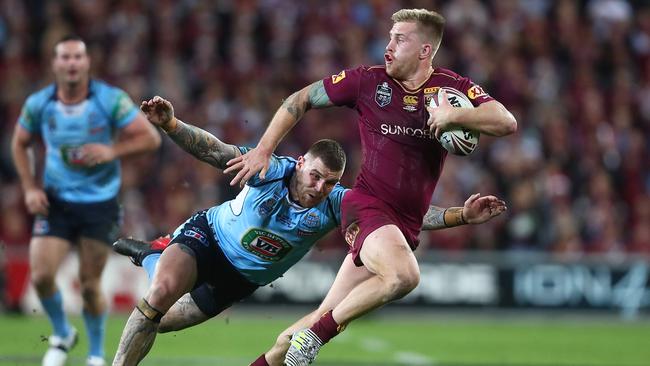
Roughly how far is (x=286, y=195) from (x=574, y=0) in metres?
14.0

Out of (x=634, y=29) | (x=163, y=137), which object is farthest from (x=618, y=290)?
(x=163, y=137)

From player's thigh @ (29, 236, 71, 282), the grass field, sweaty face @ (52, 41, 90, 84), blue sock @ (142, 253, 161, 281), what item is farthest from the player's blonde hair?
the grass field

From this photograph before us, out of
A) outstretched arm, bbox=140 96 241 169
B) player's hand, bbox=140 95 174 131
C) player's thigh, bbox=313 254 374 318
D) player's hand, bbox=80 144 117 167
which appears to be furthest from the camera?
player's hand, bbox=80 144 117 167

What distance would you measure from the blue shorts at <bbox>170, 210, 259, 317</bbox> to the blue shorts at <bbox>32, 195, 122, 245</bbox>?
6.13 ft

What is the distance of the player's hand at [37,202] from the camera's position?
10.4 metres

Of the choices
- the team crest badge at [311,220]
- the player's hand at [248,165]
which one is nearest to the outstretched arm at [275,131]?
the player's hand at [248,165]

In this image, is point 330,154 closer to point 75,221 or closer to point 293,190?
point 293,190

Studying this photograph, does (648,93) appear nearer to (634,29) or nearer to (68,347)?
(634,29)

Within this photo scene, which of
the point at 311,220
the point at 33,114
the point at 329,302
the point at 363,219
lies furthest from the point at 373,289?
the point at 33,114

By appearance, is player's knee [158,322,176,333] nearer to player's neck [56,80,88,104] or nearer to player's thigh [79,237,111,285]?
player's thigh [79,237,111,285]

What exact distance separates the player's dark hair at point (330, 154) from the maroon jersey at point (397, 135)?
0.25 m

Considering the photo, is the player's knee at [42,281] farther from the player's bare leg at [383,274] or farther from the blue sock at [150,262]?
the player's bare leg at [383,274]

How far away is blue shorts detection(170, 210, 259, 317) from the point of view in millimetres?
8617

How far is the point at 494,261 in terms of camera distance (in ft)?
58.1
